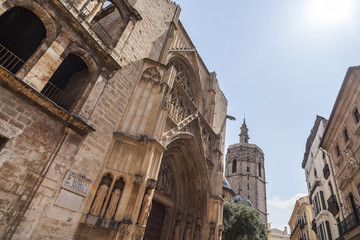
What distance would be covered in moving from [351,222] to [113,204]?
11.3m

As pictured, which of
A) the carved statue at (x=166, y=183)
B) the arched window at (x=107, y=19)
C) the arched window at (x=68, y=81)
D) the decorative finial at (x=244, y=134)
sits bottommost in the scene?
the carved statue at (x=166, y=183)

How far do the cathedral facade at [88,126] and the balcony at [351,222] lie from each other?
6.10 meters

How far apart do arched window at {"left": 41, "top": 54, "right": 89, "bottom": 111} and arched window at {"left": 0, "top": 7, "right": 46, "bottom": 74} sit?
1.08m

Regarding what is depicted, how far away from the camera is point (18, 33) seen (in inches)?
271

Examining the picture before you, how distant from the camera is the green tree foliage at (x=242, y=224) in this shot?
56.1 ft

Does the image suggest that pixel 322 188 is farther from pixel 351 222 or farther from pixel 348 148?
pixel 348 148

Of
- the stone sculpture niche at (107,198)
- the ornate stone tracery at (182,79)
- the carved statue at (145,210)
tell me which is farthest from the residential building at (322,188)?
the stone sculpture niche at (107,198)

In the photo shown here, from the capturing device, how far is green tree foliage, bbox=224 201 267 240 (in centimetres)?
1709

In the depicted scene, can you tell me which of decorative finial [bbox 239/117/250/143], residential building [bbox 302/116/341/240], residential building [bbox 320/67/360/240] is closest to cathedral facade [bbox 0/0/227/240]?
residential building [bbox 320/67/360/240]

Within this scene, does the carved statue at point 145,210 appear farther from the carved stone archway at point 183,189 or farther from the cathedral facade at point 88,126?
the carved stone archway at point 183,189

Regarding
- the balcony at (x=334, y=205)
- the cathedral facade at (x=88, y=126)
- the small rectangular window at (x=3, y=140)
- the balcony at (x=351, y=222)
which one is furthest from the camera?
the balcony at (x=334, y=205)

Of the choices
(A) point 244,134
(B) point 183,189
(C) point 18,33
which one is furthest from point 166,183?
(A) point 244,134

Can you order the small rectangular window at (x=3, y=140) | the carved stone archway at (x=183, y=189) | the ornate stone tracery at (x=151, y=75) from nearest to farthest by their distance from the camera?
the small rectangular window at (x=3, y=140)
the ornate stone tracery at (x=151, y=75)
the carved stone archway at (x=183, y=189)

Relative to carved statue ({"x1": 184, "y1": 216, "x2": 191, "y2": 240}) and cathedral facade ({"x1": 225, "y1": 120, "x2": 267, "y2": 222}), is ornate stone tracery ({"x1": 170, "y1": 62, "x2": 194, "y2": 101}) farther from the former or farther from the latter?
cathedral facade ({"x1": 225, "y1": 120, "x2": 267, "y2": 222})
